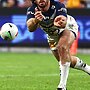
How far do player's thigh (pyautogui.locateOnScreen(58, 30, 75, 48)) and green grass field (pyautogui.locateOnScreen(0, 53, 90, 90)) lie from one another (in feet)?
3.42

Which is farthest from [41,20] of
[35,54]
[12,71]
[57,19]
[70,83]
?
[35,54]

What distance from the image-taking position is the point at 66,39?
31.1 ft

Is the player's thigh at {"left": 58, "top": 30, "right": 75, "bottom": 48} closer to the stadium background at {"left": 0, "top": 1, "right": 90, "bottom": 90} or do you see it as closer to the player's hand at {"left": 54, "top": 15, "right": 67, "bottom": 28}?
the player's hand at {"left": 54, "top": 15, "right": 67, "bottom": 28}

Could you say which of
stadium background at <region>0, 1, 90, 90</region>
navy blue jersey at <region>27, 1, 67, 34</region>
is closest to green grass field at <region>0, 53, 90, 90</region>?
stadium background at <region>0, 1, 90, 90</region>

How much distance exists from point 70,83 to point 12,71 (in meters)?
3.03

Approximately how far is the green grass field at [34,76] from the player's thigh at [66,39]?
104cm

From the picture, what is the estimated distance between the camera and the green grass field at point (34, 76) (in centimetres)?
1027

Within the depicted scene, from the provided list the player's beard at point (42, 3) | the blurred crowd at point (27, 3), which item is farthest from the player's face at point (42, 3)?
the blurred crowd at point (27, 3)

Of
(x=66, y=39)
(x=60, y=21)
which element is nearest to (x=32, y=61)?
(x=66, y=39)

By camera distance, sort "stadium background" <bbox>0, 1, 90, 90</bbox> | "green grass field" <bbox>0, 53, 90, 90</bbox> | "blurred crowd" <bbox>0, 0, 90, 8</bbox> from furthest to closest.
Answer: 1. "blurred crowd" <bbox>0, 0, 90, 8</bbox>
2. "stadium background" <bbox>0, 1, 90, 90</bbox>
3. "green grass field" <bbox>0, 53, 90, 90</bbox>

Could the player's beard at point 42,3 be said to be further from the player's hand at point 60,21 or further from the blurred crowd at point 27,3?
the blurred crowd at point 27,3

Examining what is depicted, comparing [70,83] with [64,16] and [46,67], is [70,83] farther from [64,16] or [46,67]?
[46,67]

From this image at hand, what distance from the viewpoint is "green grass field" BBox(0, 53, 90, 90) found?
1027cm

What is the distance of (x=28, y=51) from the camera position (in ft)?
69.9
